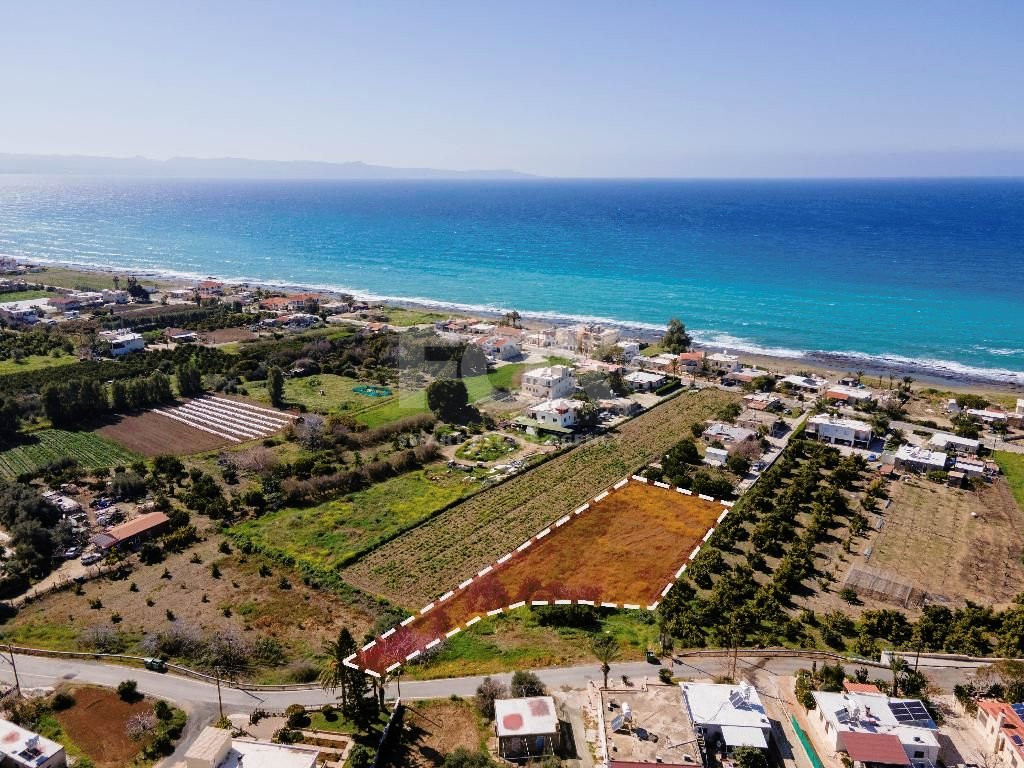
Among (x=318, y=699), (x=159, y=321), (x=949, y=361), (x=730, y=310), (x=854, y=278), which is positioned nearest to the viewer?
(x=318, y=699)

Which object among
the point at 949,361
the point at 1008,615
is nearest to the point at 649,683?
the point at 1008,615

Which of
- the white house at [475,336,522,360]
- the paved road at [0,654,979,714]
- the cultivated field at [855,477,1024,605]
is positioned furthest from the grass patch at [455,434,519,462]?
the cultivated field at [855,477,1024,605]

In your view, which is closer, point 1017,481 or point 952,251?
point 1017,481

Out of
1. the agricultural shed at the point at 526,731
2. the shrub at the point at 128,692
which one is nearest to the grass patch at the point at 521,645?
the agricultural shed at the point at 526,731

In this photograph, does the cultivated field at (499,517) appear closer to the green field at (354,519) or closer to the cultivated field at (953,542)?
the green field at (354,519)

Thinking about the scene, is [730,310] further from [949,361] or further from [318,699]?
[318,699]

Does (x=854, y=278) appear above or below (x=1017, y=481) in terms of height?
above

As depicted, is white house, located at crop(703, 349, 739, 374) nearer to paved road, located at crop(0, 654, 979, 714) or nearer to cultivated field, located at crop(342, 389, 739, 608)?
cultivated field, located at crop(342, 389, 739, 608)
